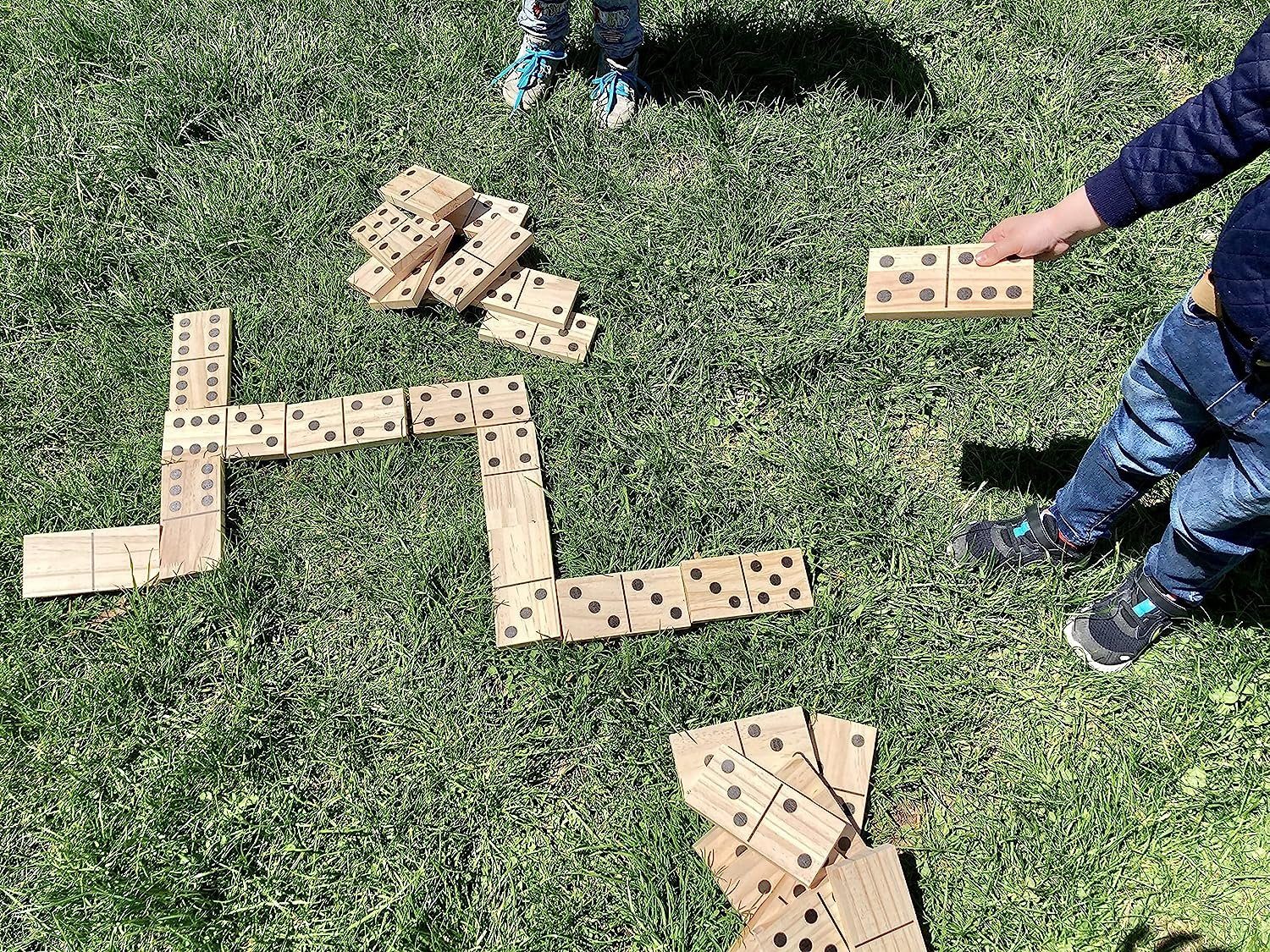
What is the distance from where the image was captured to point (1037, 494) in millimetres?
3781

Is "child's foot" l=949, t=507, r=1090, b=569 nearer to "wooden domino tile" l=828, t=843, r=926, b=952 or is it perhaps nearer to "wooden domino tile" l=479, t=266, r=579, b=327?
"wooden domino tile" l=828, t=843, r=926, b=952

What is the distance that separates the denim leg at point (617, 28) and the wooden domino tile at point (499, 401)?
179 cm

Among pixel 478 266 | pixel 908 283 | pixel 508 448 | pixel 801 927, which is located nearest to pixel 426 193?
pixel 478 266

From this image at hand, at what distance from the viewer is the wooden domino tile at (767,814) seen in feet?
9.50

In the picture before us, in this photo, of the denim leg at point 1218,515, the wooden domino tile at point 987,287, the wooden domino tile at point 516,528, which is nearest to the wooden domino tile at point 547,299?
the wooden domino tile at point 516,528

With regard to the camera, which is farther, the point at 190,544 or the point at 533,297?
the point at 533,297

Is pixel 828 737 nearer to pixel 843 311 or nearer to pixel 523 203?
pixel 843 311

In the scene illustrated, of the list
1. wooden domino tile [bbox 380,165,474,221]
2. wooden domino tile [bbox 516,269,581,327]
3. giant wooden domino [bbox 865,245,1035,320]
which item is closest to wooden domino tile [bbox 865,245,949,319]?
giant wooden domino [bbox 865,245,1035,320]

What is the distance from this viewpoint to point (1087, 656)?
3.42 metres

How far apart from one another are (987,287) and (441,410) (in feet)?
6.77

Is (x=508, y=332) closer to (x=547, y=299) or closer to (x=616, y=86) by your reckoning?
(x=547, y=299)

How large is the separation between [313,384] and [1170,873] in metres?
3.58

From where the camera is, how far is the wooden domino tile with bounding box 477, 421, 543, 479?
149 inches

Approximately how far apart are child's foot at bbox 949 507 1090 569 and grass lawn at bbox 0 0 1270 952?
0.26ft
